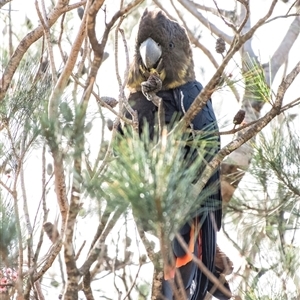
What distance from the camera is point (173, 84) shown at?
3523 millimetres

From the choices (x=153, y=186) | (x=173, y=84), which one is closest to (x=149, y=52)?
(x=173, y=84)

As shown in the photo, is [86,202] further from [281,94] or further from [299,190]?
[299,190]

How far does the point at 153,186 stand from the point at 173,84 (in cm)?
211

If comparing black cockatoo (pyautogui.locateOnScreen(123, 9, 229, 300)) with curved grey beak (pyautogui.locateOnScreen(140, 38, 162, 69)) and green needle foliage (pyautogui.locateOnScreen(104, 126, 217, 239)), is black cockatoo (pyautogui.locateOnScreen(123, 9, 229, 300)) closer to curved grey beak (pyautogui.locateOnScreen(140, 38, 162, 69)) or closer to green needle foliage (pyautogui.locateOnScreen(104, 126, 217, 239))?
curved grey beak (pyautogui.locateOnScreen(140, 38, 162, 69))

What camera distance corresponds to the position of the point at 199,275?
3.04m

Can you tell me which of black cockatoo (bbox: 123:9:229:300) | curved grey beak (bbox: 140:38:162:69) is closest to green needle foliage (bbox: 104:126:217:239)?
black cockatoo (bbox: 123:9:229:300)

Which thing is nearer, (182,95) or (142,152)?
(142,152)

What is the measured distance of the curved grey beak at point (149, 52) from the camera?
11.2ft

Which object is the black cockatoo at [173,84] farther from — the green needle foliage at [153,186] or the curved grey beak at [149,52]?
the green needle foliage at [153,186]

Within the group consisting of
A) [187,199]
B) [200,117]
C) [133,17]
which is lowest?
[187,199]

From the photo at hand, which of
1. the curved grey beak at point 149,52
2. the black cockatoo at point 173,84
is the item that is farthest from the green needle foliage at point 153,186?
the curved grey beak at point 149,52

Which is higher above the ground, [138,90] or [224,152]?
[138,90]

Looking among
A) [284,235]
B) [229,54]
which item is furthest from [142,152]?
[284,235]

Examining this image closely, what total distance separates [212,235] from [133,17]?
171cm
